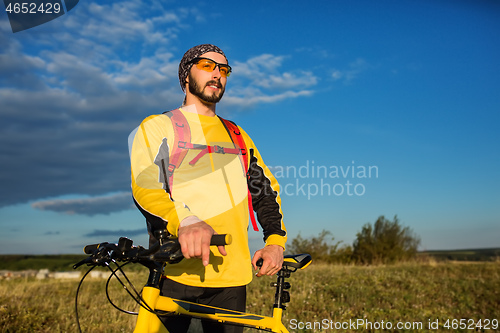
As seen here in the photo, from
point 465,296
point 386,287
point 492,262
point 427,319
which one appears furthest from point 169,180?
point 492,262

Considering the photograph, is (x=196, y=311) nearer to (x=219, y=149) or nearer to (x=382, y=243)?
(x=219, y=149)

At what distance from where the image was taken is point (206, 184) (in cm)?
293

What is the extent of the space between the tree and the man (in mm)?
23571

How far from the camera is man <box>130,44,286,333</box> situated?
8.41 feet

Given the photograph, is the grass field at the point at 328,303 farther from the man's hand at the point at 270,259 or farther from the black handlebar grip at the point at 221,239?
the black handlebar grip at the point at 221,239

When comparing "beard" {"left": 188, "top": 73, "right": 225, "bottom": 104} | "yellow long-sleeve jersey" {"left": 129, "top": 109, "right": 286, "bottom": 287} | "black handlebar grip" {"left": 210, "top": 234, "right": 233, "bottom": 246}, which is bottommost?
"black handlebar grip" {"left": 210, "top": 234, "right": 233, "bottom": 246}

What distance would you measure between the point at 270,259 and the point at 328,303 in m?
6.75

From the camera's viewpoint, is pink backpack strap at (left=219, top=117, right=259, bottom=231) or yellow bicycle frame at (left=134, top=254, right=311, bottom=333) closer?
yellow bicycle frame at (left=134, top=254, right=311, bottom=333)

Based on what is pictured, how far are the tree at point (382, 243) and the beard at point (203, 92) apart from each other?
2387 centimetres

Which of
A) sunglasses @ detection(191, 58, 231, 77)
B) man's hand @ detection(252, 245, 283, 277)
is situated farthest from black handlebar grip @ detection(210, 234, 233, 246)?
sunglasses @ detection(191, 58, 231, 77)

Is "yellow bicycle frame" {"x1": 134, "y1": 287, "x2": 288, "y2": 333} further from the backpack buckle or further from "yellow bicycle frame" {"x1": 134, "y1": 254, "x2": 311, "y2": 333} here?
the backpack buckle

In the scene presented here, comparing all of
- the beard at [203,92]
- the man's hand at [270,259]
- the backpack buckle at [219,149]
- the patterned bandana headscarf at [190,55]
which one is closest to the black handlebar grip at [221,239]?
the man's hand at [270,259]

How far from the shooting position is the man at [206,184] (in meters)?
2.56

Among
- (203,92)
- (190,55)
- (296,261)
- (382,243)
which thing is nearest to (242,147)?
(203,92)
